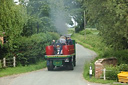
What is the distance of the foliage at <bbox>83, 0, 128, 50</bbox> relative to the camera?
15.2 metres

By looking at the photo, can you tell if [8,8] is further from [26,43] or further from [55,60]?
[55,60]

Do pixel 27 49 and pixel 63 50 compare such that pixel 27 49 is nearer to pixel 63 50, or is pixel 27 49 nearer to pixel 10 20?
pixel 10 20

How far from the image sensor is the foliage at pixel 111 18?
15.2 meters

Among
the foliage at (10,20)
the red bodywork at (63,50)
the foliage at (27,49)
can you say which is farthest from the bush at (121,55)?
the foliage at (10,20)

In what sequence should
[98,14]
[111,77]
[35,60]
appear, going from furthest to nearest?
1. [35,60]
2. [98,14]
3. [111,77]

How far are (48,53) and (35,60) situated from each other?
12.5 ft

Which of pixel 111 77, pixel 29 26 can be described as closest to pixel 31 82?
pixel 111 77

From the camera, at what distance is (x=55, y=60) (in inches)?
753

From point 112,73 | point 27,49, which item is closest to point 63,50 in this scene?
point 27,49

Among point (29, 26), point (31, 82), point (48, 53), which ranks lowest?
point (31, 82)

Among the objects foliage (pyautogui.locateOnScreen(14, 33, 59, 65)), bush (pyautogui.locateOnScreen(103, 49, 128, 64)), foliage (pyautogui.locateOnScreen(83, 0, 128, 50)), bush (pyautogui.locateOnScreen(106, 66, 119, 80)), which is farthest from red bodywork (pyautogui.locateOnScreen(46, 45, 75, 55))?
bush (pyautogui.locateOnScreen(106, 66, 119, 80))

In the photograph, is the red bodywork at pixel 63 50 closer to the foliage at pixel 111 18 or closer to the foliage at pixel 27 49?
the foliage at pixel 27 49

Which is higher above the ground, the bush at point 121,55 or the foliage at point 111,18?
the foliage at point 111,18

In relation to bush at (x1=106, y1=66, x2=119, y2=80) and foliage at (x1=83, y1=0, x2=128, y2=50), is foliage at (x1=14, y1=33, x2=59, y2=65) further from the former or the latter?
bush at (x1=106, y1=66, x2=119, y2=80)
